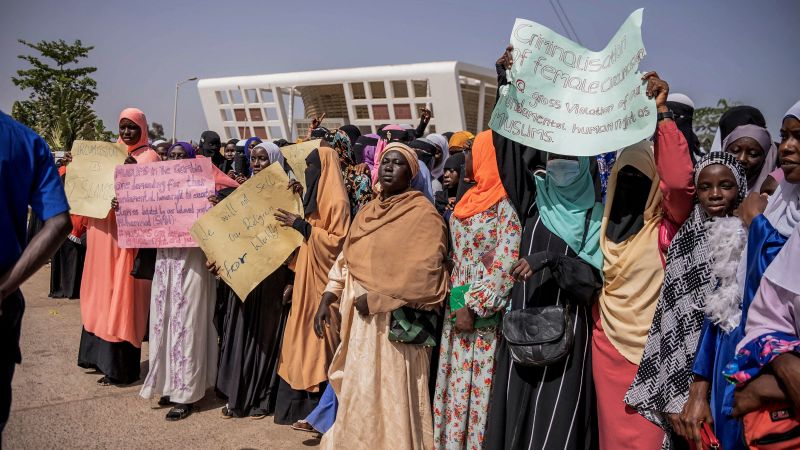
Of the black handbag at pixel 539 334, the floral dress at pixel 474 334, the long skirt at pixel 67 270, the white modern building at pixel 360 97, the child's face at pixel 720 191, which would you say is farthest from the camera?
the white modern building at pixel 360 97

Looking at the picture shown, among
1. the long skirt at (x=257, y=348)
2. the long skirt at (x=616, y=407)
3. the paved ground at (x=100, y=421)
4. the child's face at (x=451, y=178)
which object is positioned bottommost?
the paved ground at (x=100, y=421)

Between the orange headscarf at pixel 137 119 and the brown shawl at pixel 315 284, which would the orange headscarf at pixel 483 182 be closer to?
the brown shawl at pixel 315 284

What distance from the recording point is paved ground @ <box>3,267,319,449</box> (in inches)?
162

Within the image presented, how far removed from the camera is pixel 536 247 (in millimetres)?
3240

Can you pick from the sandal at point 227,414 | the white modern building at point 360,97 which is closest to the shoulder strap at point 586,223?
the sandal at point 227,414

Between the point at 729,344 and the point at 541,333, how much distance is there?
98 cm

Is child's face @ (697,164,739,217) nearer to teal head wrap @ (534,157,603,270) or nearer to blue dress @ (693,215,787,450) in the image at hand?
blue dress @ (693,215,787,450)

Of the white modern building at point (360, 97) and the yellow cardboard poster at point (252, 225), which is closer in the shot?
the yellow cardboard poster at point (252, 225)

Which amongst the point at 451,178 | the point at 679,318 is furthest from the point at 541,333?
the point at 451,178

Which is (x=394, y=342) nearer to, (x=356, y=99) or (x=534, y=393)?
(x=534, y=393)

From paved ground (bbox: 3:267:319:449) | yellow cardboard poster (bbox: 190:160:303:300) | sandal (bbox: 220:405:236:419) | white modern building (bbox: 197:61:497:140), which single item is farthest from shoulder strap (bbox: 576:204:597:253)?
white modern building (bbox: 197:61:497:140)

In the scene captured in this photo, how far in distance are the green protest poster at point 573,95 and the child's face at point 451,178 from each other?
5.05 feet

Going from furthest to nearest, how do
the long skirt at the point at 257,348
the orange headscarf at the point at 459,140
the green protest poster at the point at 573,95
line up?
the orange headscarf at the point at 459,140 → the long skirt at the point at 257,348 → the green protest poster at the point at 573,95

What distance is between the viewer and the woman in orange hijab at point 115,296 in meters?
5.17
